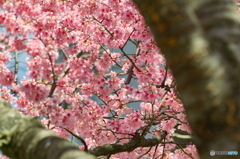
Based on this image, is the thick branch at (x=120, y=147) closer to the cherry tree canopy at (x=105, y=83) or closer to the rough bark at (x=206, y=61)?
the cherry tree canopy at (x=105, y=83)

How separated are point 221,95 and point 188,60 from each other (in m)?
0.15

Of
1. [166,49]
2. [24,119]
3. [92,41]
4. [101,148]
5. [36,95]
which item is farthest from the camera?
[92,41]

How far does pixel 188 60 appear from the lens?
3.35ft

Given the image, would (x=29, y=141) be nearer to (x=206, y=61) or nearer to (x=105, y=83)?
(x=206, y=61)

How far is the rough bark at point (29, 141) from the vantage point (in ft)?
4.49

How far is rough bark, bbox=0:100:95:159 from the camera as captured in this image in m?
1.37

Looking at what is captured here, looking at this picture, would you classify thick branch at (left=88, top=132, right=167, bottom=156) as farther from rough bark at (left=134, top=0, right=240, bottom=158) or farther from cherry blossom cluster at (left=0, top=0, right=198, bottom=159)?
rough bark at (left=134, top=0, right=240, bottom=158)

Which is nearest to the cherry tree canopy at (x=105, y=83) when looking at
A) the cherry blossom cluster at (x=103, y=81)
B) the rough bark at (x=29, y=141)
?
the cherry blossom cluster at (x=103, y=81)

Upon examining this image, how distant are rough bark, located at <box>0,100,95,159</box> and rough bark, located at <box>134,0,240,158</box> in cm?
54

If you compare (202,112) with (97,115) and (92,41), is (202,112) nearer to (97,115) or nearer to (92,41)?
(97,115)

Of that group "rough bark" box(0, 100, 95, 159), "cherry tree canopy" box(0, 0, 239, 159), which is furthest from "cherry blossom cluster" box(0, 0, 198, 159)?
"rough bark" box(0, 100, 95, 159)

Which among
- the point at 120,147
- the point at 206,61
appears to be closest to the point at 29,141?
the point at 206,61

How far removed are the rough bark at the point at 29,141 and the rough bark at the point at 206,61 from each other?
1.76ft

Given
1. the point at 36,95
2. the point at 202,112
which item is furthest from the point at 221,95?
the point at 36,95
